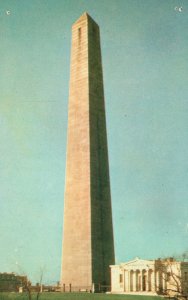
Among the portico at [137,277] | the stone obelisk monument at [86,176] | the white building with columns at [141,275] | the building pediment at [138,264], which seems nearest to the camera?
the stone obelisk monument at [86,176]

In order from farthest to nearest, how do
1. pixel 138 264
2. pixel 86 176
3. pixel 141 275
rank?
1. pixel 138 264
2. pixel 141 275
3. pixel 86 176

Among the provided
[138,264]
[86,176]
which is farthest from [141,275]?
[86,176]

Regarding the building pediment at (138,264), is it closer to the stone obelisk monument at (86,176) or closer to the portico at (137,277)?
the portico at (137,277)

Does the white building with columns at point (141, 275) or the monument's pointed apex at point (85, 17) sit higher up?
the monument's pointed apex at point (85, 17)

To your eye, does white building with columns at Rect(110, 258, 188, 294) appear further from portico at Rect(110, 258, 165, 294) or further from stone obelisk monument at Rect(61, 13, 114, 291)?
stone obelisk monument at Rect(61, 13, 114, 291)

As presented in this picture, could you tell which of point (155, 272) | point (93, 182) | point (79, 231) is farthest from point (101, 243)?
point (155, 272)

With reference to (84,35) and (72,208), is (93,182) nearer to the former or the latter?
(72,208)

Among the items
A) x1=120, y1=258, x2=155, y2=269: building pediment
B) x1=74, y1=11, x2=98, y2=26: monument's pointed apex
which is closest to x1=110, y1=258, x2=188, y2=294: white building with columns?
x1=120, y1=258, x2=155, y2=269: building pediment

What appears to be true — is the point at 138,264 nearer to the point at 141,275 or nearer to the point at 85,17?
the point at 141,275

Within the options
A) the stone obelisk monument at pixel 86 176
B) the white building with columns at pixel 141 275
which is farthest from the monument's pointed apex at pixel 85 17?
the white building with columns at pixel 141 275
